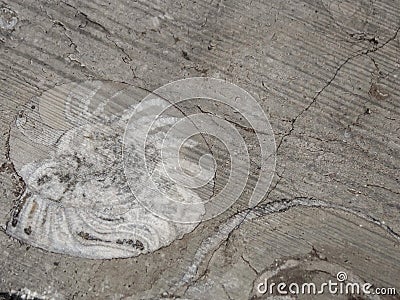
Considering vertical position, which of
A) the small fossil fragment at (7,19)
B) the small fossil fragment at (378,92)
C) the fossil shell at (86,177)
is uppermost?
the small fossil fragment at (378,92)

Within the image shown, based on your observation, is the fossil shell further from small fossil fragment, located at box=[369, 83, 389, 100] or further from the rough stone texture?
small fossil fragment, located at box=[369, 83, 389, 100]

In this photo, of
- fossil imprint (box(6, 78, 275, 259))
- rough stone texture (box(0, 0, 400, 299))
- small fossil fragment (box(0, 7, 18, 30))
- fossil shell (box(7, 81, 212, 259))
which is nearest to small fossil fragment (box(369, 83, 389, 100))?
rough stone texture (box(0, 0, 400, 299))

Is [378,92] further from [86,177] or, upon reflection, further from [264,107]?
[86,177]

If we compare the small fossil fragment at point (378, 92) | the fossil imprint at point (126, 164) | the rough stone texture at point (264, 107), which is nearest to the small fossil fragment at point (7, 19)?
the rough stone texture at point (264, 107)

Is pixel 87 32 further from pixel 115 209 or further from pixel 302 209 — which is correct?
pixel 302 209

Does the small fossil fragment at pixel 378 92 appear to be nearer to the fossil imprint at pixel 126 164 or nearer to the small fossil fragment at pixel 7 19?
the fossil imprint at pixel 126 164

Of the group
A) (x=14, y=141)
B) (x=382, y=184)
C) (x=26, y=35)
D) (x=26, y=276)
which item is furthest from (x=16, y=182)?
(x=382, y=184)

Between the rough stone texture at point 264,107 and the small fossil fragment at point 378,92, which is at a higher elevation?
the small fossil fragment at point 378,92
